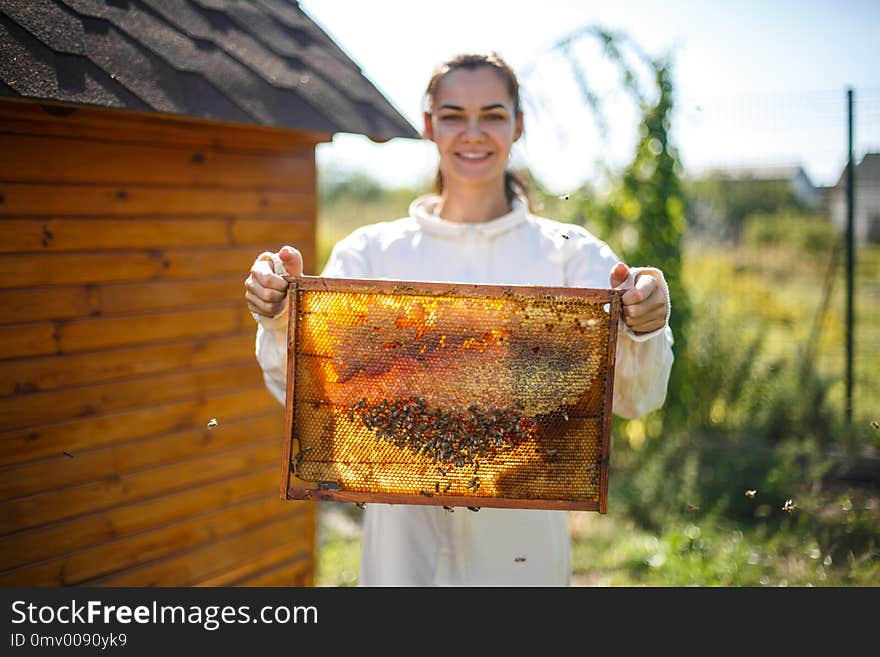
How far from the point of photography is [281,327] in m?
2.50

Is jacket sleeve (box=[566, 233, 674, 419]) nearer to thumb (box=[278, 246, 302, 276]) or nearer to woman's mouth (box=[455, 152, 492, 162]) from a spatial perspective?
woman's mouth (box=[455, 152, 492, 162])

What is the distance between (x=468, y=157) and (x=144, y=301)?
5.45 feet

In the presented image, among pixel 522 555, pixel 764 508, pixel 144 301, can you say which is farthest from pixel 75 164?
pixel 764 508

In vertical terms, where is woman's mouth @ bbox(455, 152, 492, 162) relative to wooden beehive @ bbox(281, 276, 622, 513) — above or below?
above

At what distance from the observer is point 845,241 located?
620 cm

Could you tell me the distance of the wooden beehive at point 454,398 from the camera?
2.28 m

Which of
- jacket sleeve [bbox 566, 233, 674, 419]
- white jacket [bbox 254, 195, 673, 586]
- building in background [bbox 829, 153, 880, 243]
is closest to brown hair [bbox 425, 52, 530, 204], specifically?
white jacket [bbox 254, 195, 673, 586]

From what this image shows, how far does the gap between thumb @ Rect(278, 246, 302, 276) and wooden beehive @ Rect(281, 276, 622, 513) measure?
0.07m

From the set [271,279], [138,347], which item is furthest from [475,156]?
[138,347]

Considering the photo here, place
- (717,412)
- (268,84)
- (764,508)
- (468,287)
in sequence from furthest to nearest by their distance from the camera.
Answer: (717,412) < (764,508) < (268,84) < (468,287)

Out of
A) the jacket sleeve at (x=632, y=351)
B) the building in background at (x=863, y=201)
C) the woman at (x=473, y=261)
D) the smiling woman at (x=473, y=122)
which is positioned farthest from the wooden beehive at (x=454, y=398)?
the building in background at (x=863, y=201)

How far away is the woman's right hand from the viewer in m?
2.28

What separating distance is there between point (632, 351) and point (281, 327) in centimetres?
112
